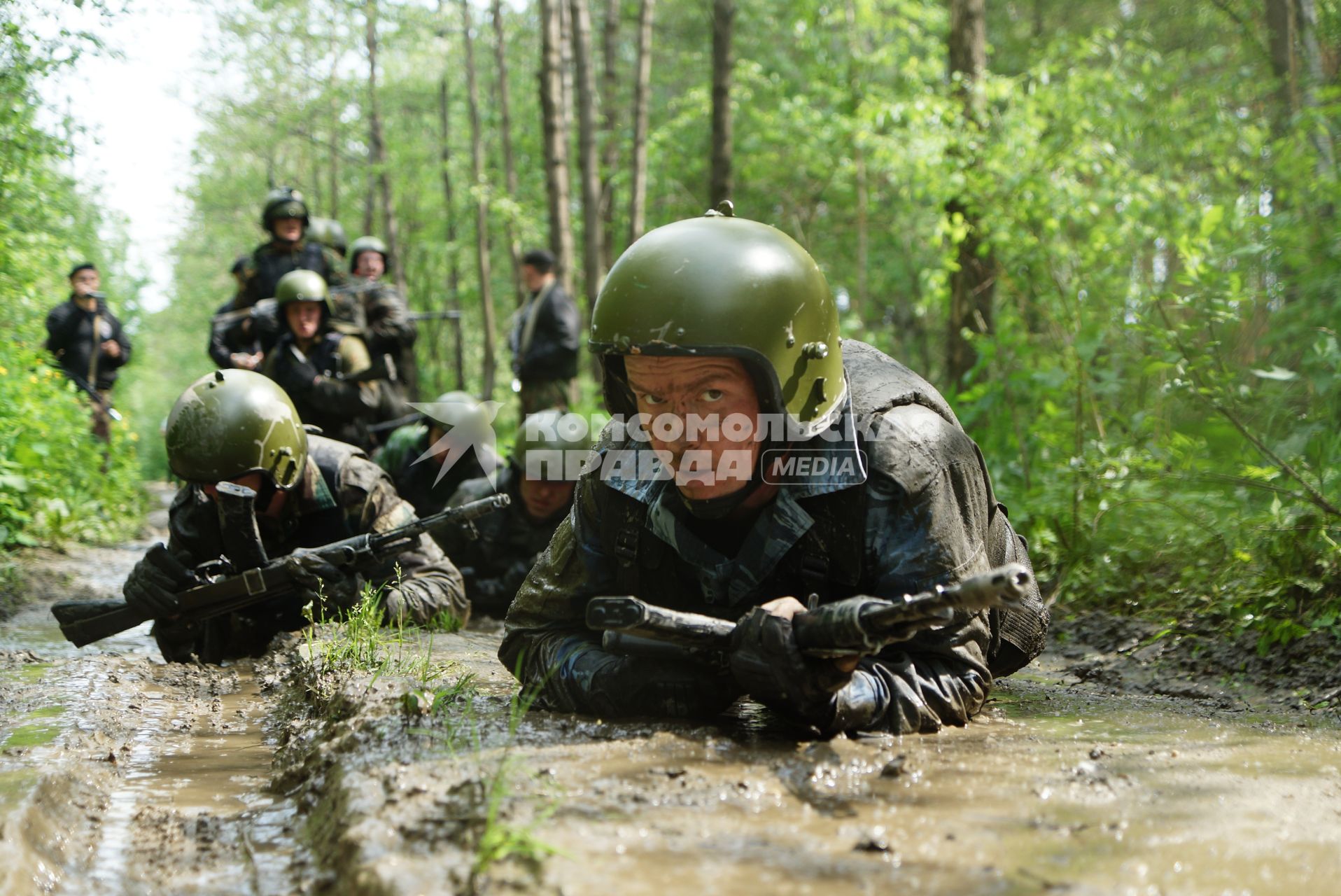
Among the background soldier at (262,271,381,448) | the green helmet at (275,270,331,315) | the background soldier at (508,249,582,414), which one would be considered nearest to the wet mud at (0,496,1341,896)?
the background soldier at (262,271,381,448)

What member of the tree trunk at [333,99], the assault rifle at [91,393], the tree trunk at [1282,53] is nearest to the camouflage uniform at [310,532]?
the assault rifle at [91,393]

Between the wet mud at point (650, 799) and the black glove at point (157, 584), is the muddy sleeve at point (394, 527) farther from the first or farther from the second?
the wet mud at point (650, 799)

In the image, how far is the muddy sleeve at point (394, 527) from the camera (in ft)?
16.9

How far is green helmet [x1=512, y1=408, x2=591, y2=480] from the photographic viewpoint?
634cm

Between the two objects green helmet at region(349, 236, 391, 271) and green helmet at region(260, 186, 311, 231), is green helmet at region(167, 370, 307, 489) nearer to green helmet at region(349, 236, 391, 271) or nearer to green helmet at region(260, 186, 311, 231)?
green helmet at region(260, 186, 311, 231)

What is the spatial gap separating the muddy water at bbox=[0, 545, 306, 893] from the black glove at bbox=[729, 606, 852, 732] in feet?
3.31

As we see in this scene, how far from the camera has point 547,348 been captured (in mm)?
9758

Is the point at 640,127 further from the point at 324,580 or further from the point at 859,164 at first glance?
the point at 324,580

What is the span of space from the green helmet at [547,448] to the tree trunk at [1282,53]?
243 inches

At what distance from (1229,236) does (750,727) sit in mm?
4127

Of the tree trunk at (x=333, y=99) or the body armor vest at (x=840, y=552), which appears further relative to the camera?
the tree trunk at (x=333, y=99)

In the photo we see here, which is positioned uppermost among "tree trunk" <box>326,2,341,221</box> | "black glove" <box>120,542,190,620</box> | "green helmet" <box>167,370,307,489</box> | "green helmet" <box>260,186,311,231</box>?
"tree trunk" <box>326,2,341,221</box>

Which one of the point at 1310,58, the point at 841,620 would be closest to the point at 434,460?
the point at 841,620

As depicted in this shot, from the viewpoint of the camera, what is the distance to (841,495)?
114 inches
